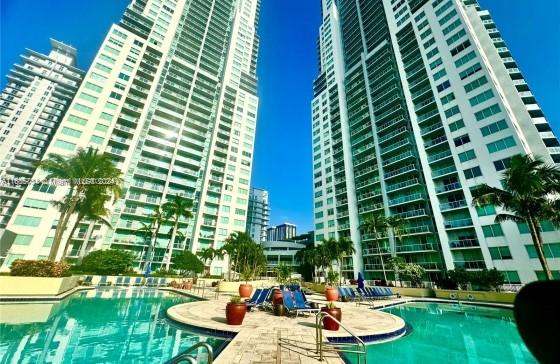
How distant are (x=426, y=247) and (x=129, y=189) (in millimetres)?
56935

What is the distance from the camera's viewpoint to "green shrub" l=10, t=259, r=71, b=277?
18375 mm

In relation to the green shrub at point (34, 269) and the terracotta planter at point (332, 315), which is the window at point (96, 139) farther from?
the terracotta planter at point (332, 315)

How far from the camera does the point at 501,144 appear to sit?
122 ft

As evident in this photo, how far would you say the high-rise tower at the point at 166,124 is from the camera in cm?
4838

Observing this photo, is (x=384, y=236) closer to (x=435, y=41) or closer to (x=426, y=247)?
(x=426, y=247)

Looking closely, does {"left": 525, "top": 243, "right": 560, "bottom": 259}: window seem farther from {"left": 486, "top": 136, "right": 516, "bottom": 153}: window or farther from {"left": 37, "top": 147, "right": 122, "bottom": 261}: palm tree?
{"left": 37, "top": 147, "right": 122, "bottom": 261}: palm tree

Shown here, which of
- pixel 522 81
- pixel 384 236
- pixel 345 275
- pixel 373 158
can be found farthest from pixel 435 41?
pixel 345 275

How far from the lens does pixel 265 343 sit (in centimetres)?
845

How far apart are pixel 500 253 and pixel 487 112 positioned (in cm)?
2093

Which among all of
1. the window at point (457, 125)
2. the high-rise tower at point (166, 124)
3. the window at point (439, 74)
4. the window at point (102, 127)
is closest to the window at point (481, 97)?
the window at point (457, 125)

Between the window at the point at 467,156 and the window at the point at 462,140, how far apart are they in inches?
68.8

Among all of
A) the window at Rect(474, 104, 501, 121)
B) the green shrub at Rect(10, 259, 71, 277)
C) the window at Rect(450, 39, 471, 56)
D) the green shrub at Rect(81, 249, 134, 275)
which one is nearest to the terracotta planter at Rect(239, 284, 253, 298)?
the green shrub at Rect(10, 259, 71, 277)

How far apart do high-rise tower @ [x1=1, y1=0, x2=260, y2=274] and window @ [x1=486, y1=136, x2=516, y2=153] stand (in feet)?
169

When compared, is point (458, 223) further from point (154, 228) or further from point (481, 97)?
point (154, 228)
